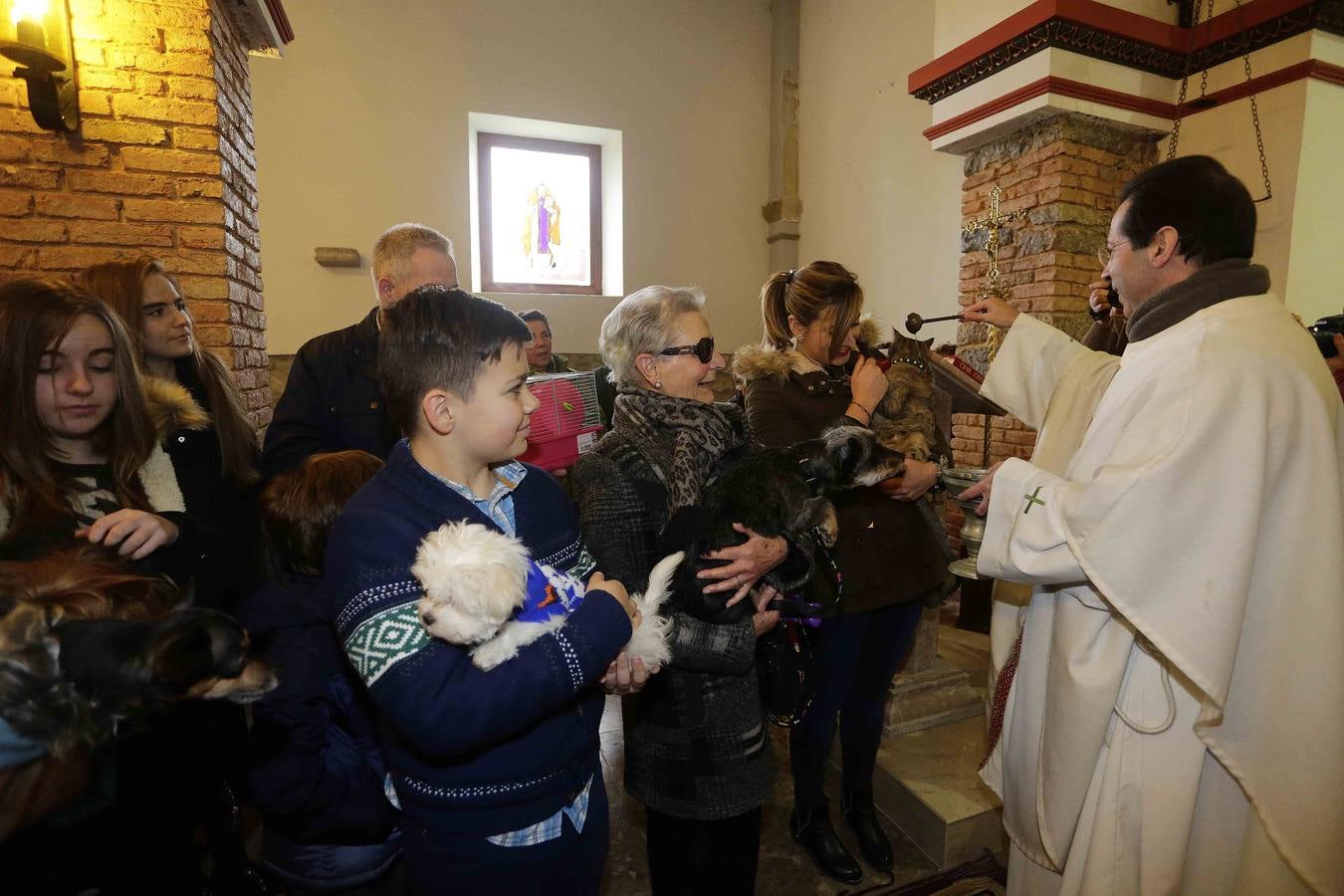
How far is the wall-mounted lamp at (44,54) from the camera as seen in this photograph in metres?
2.43

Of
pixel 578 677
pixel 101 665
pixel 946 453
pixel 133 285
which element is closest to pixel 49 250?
pixel 133 285

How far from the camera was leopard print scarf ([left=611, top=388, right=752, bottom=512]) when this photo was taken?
158 cm

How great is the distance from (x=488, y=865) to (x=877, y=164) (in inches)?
254

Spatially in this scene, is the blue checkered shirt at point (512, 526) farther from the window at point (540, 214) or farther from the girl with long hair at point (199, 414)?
the window at point (540, 214)

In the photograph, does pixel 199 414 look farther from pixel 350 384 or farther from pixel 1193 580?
pixel 1193 580

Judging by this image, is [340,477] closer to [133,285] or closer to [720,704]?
[720,704]

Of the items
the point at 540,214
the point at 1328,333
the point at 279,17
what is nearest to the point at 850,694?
the point at 1328,333

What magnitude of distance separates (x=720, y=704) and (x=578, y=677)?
646 millimetres

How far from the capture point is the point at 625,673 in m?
1.23

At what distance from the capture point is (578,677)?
1.05 m

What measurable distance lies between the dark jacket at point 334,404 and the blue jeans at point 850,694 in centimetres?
176

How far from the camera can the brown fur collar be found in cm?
380

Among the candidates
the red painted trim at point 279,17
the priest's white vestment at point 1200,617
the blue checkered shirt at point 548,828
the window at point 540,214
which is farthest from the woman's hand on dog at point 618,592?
the window at point 540,214

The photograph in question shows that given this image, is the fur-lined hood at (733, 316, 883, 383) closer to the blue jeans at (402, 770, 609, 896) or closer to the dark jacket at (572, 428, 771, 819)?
the dark jacket at (572, 428, 771, 819)
